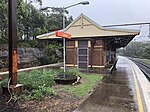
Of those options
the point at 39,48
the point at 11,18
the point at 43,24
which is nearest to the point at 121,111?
the point at 11,18

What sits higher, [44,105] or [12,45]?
[12,45]

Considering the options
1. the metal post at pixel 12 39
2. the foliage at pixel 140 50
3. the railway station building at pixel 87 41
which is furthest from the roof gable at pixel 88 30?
the foliage at pixel 140 50

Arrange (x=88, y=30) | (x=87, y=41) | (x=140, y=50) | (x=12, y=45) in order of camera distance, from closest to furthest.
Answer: (x=12, y=45), (x=88, y=30), (x=87, y=41), (x=140, y=50)

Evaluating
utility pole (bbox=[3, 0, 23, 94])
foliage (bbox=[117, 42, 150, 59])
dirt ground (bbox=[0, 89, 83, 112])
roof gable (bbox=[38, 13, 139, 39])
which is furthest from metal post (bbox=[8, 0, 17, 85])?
foliage (bbox=[117, 42, 150, 59])

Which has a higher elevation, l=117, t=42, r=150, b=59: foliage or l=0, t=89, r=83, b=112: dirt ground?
l=117, t=42, r=150, b=59: foliage

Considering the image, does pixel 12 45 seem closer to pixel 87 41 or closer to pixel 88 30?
pixel 88 30

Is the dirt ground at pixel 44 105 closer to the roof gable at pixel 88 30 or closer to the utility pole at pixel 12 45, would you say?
the utility pole at pixel 12 45

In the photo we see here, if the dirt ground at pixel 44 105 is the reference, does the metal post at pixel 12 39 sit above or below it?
above

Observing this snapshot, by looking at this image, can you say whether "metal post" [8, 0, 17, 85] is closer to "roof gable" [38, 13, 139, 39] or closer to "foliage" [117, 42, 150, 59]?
"roof gable" [38, 13, 139, 39]

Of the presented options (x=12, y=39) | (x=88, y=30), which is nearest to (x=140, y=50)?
(x=88, y=30)

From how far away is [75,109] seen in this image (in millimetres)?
4648

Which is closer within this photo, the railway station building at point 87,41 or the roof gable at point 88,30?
the roof gable at point 88,30

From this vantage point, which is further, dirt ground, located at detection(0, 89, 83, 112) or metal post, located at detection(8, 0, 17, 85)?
metal post, located at detection(8, 0, 17, 85)

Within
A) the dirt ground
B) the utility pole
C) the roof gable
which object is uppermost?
the roof gable
